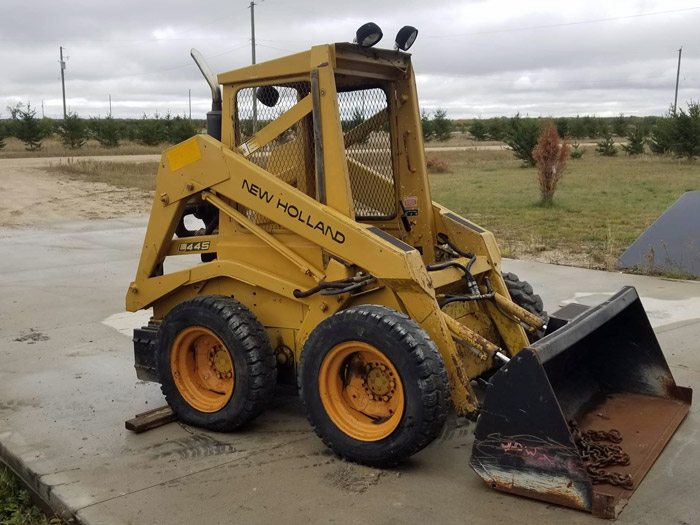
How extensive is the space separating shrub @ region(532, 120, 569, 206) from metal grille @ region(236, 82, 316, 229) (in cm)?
1284

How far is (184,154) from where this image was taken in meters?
4.72

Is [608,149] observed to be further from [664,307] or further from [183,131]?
[664,307]

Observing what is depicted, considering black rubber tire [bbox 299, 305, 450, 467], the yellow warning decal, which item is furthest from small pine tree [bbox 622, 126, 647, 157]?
black rubber tire [bbox 299, 305, 450, 467]

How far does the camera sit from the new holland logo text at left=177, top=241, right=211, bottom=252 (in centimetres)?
495

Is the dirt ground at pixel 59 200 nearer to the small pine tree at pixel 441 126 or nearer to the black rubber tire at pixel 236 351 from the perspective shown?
the black rubber tire at pixel 236 351

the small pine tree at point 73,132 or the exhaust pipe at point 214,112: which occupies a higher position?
the small pine tree at point 73,132

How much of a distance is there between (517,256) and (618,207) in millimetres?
6500

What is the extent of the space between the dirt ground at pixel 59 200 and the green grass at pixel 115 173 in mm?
563

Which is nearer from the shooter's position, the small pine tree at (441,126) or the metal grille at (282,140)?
the metal grille at (282,140)

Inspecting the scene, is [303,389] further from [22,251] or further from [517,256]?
[22,251]

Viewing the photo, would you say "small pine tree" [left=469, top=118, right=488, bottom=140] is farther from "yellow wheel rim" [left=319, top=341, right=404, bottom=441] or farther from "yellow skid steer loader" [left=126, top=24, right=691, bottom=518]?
"yellow wheel rim" [left=319, top=341, right=404, bottom=441]

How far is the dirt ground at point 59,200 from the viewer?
1556 cm

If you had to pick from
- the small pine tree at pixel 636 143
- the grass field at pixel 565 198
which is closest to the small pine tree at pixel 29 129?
the grass field at pixel 565 198

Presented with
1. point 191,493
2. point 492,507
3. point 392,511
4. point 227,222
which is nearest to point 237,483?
point 191,493
